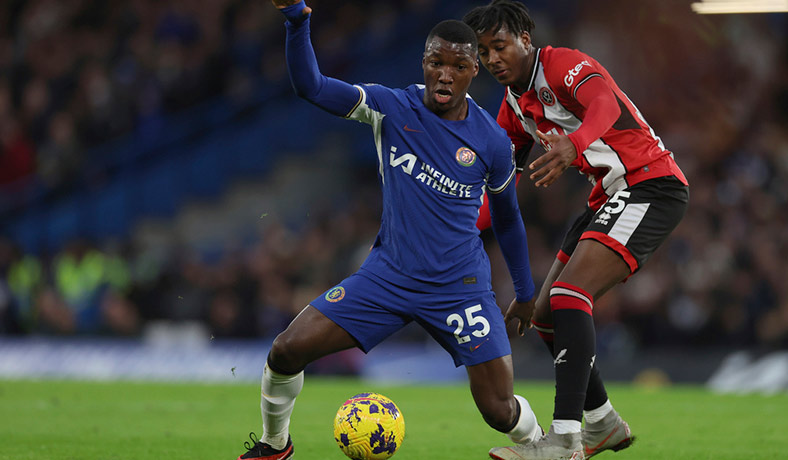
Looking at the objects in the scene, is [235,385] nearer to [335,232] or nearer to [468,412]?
[335,232]

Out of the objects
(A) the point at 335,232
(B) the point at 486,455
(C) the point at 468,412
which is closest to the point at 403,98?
(B) the point at 486,455

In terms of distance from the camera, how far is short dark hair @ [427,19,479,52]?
519 centimetres

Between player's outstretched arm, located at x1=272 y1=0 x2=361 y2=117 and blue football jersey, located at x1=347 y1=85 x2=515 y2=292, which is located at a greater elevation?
player's outstretched arm, located at x1=272 y1=0 x2=361 y2=117

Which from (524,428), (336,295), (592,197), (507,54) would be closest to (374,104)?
(507,54)

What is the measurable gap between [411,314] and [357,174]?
13.2m

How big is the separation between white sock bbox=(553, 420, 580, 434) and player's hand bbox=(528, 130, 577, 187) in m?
1.34

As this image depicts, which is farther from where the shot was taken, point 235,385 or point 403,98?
point 235,385

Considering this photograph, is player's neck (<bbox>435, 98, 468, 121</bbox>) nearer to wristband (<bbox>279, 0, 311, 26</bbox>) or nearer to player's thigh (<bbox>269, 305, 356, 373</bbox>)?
wristband (<bbox>279, 0, 311, 26</bbox>)

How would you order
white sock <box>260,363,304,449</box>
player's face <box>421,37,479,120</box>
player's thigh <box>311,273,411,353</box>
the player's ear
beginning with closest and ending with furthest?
player's face <box>421,37,479,120</box>, player's thigh <box>311,273,411,353</box>, white sock <box>260,363,304,449</box>, the player's ear

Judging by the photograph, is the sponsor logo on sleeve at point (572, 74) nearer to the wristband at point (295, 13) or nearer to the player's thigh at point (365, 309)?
the player's thigh at point (365, 309)

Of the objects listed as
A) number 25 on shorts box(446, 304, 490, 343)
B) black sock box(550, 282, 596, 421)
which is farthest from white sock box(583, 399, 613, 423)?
number 25 on shorts box(446, 304, 490, 343)

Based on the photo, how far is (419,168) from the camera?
17.6ft

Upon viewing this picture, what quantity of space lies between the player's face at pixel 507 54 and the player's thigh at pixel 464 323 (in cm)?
134

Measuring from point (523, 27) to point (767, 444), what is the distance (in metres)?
3.62
